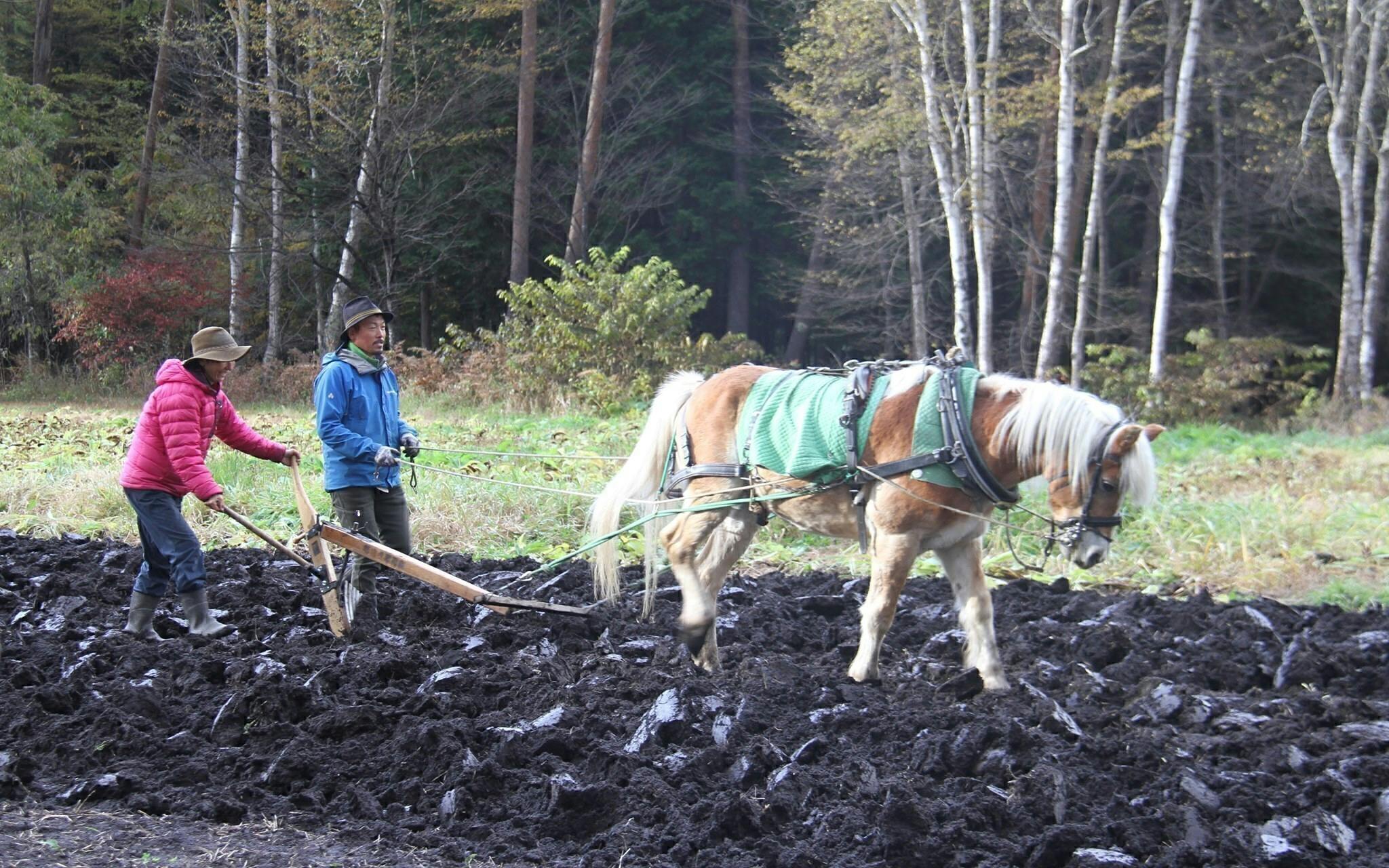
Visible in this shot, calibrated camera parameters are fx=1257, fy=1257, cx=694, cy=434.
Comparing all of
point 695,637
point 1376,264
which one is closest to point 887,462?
point 695,637

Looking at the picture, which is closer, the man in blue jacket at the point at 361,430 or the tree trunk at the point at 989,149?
the man in blue jacket at the point at 361,430

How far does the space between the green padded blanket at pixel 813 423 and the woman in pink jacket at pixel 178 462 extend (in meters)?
2.34

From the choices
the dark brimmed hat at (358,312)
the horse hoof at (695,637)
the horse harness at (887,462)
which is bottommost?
the horse hoof at (695,637)

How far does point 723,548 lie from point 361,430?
1.98 meters

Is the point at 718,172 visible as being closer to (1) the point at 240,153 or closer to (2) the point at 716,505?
(1) the point at 240,153

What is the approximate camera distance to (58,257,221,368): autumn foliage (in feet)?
79.3

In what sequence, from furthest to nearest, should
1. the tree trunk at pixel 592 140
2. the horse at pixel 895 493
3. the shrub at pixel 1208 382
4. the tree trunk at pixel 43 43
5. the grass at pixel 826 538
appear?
the tree trunk at pixel 43 43 → the tree trunk at pixel 592 140 → the shrub at pixel 1208 382 → the grass at pixel 826 538 → the horse at pixel 895 493

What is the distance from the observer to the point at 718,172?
3177cm

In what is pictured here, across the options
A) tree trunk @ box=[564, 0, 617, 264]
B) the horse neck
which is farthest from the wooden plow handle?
tree trunk @ box=[564, 0, 617, 264]

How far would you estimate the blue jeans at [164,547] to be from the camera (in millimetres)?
6301

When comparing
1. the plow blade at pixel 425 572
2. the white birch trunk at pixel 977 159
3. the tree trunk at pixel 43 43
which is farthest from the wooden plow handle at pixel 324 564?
the tree trunk at pixel 43 43

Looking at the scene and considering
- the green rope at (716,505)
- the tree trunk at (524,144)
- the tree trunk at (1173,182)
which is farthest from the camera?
the tree trunk at (524,144)

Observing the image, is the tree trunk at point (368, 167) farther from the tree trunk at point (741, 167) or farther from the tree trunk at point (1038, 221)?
the tree trunk at point (1038, 221)

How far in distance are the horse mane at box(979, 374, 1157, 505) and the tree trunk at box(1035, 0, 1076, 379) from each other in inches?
446
